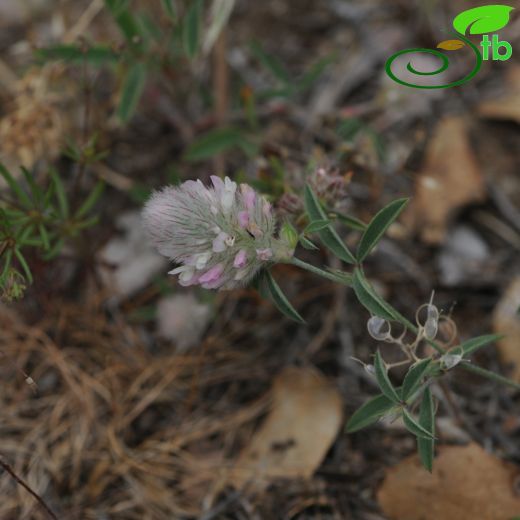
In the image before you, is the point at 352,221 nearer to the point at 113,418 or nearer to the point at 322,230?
the point at 322,230

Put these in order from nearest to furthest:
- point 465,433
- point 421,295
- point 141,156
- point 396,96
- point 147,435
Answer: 1. point 465,433
2. point 147,435
3. point 421,295
4. point 396,96
5. point 141,156

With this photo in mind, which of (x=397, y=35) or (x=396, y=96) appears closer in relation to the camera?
(x=396, y=96)

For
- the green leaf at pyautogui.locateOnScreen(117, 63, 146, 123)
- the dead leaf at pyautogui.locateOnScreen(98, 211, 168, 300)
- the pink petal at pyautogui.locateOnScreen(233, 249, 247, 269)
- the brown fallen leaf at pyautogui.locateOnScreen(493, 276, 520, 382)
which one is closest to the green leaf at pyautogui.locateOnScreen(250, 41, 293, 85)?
Answer: the green leaf at pyautogui.locateOnScreen(117, 63, 146, 123)

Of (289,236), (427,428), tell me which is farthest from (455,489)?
(289,236)

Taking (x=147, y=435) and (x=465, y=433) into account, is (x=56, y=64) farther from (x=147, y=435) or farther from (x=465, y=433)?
(x=465, y=433)

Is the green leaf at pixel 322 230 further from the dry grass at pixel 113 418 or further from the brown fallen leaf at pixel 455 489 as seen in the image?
the dry grass at pixel 113 418

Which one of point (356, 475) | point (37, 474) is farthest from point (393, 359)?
point (37, 474)
